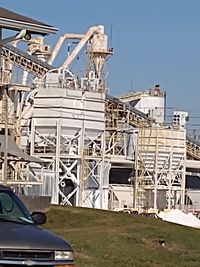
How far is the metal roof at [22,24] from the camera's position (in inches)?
989

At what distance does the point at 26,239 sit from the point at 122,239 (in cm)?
1249

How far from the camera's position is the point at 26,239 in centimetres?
1055

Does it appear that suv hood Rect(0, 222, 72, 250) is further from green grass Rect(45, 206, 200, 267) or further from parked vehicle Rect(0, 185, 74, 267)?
green grass Rect(45, 206, 200, 267)

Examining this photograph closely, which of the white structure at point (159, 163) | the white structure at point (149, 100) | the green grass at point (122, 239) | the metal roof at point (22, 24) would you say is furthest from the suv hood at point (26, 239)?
the white structure at point (149, 100)

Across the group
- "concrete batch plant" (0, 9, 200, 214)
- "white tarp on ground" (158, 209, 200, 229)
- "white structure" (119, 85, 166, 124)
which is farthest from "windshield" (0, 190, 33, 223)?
"white structure" (119, 85, 166, 124)

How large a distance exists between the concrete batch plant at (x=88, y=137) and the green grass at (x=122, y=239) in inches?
761

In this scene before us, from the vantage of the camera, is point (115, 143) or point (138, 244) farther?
point (115, 143)

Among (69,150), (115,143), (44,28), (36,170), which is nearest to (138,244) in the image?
(44,28)

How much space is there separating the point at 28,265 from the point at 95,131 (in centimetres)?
5279

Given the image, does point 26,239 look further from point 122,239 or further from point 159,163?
point 159,163

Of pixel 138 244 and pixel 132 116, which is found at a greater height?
pixel 132 116

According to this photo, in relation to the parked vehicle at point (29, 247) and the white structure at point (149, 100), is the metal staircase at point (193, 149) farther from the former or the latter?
the parked vehicle at point (29, 247)

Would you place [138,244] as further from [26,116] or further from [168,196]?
[168,196]

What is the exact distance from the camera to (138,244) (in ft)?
72.3
